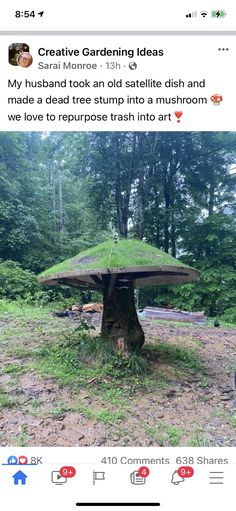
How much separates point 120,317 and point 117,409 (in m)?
1.16

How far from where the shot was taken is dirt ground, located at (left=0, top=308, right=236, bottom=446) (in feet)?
6.89

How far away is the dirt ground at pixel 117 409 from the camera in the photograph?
210cm

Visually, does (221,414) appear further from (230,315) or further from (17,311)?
(230,315)

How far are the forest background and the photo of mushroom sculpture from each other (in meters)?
5.68
